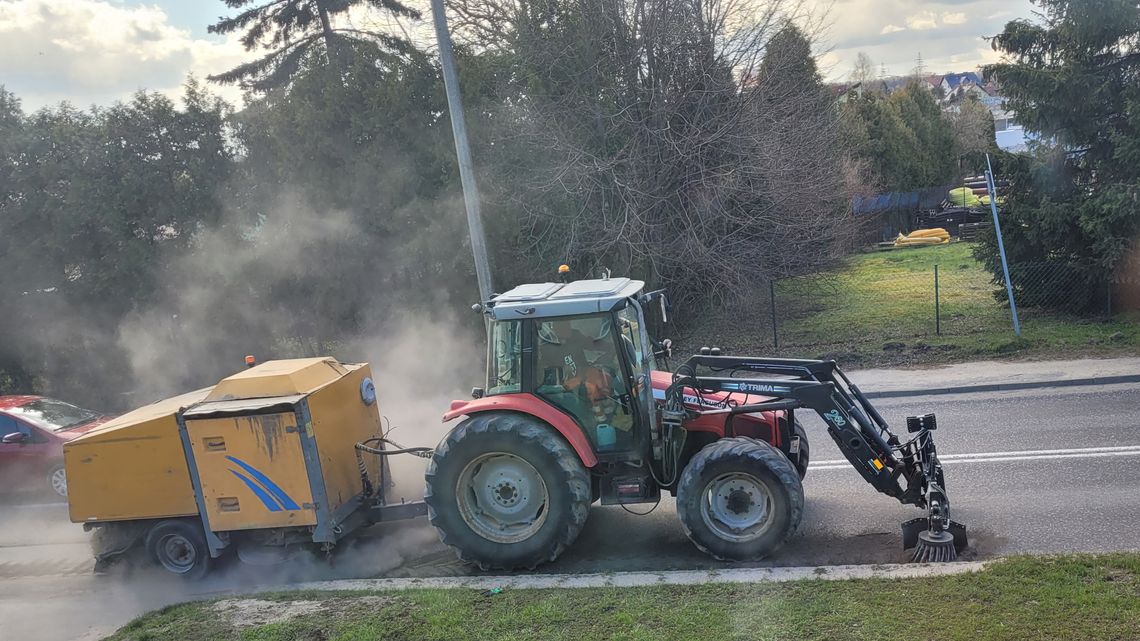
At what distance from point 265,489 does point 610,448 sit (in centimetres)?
309

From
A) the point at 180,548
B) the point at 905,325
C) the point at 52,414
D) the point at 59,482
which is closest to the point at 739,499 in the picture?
the point at 180,548

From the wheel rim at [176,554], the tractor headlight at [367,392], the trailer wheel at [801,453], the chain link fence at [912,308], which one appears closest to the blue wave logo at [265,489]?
the wheel rim at [176,554]

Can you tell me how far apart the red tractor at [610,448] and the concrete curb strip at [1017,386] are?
5532mm

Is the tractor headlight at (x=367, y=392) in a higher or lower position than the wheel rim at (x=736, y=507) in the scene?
higher

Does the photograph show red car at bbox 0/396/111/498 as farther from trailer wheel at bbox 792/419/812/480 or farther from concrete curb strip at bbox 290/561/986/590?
trailer wheel at bbox 792/419/812/480

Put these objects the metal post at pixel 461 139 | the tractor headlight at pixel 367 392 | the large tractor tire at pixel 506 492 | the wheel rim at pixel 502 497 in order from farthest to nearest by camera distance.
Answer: the metal post at pixel 461 139 < the tractor headlight at pixel 367 392 < the wheel rim at pixel 502 497 < the large tractor tire at pixel 506 492

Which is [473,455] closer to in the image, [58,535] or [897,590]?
[897,590]

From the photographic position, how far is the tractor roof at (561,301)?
23.6 ft

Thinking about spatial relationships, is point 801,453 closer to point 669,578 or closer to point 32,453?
point 669,578

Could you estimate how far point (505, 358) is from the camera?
7.57 metres

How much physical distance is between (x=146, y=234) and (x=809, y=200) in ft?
46.0

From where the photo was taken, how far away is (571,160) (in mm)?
16109

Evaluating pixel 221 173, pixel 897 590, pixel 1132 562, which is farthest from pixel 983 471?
pixel 221 173

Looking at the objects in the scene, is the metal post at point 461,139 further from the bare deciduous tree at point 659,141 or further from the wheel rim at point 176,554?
the wheel rim at point 176,554
